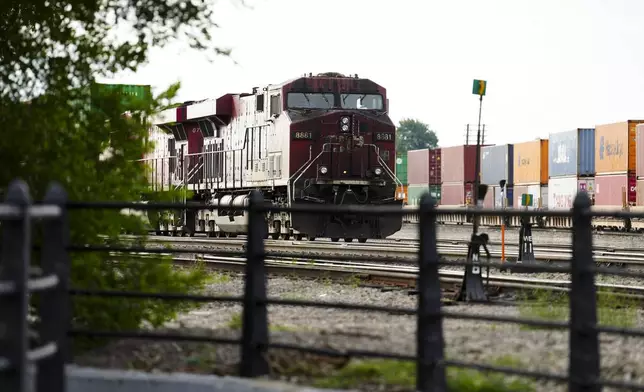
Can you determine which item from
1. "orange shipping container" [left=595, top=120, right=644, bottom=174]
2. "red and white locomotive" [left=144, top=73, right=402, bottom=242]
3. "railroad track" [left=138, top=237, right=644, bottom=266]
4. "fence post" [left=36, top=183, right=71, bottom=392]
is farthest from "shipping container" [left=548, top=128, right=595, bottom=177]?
"fence post" [left=36, top=183, right=71, bottom=392]

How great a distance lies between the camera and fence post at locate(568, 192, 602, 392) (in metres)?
5.11

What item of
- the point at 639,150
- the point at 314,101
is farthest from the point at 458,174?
the point at 314,101

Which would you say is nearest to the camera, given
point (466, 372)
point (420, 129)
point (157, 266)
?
point (466, 372)

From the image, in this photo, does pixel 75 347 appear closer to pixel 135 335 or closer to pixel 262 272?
pixel 135 335

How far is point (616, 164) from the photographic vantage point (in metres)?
40.7

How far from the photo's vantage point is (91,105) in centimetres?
759

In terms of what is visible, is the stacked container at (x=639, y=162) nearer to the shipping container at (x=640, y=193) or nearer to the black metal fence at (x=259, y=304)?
the shipping container at (x=640, y=193)

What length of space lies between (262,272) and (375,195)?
748 inches

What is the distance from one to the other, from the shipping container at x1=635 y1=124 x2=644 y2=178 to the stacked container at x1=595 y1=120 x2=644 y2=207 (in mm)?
395

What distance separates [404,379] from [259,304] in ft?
3.08

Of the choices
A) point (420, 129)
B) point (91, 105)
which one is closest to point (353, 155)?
point (91, 105)

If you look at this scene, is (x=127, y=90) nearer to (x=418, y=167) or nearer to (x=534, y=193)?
(x=534, y=193)

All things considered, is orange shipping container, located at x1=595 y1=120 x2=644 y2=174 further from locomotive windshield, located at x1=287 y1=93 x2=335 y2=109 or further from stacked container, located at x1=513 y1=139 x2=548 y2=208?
locomotive windshield, located at x1=287 y1=93 x2=335 y2=109

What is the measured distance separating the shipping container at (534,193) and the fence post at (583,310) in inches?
1686
